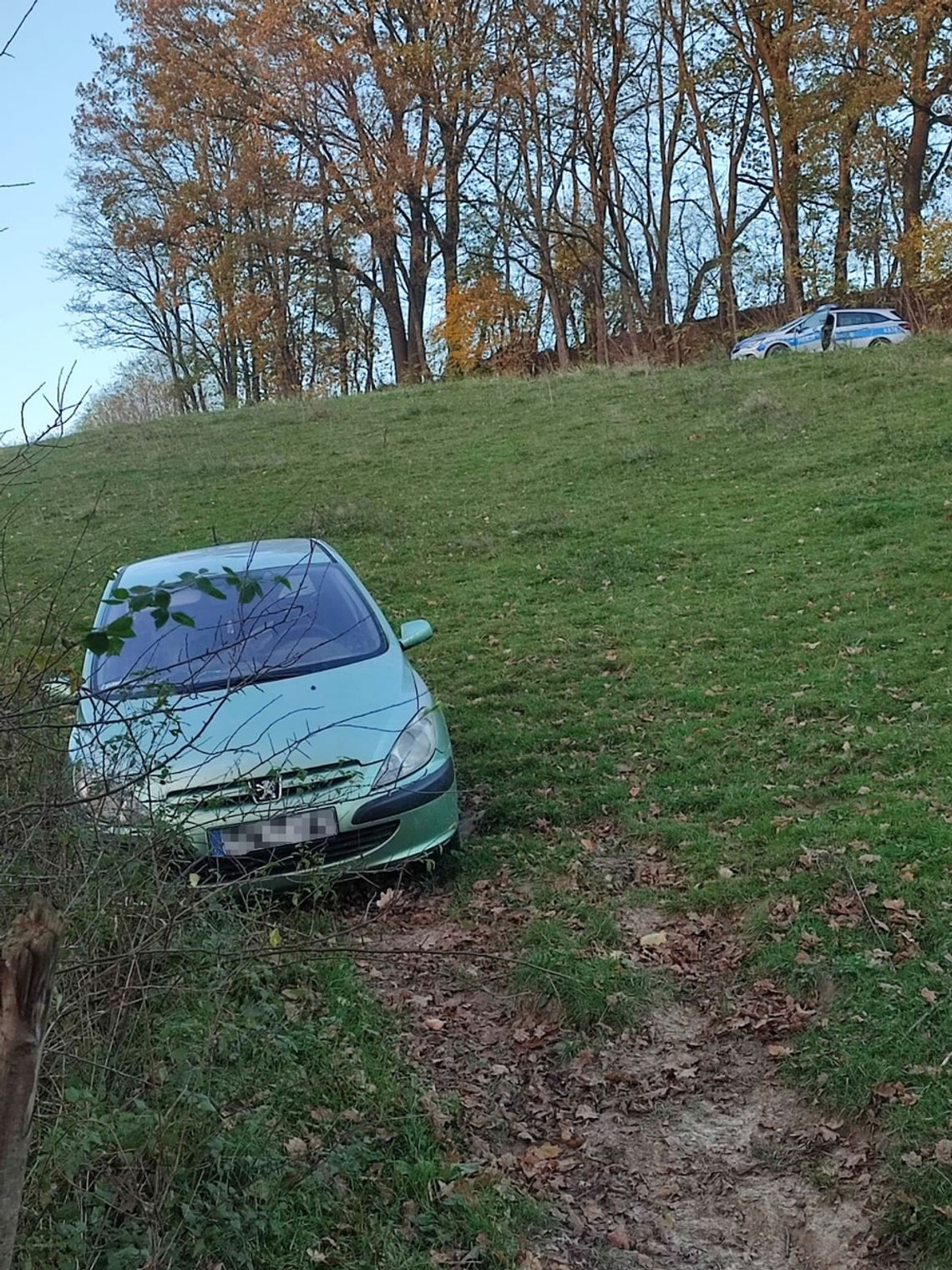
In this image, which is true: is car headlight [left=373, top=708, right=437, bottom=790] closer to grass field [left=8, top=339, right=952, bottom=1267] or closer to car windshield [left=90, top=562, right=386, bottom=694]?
car windshield [left=90, top=562, right=386, bottom=694]

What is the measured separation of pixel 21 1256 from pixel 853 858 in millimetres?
3372

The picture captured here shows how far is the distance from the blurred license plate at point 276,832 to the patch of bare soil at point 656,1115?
19.6 inches

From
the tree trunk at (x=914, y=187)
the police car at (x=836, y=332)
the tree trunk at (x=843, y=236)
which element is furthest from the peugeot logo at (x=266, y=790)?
the tree trunk at (x=843, y=236)

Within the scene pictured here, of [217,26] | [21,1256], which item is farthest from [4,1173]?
[217,26]

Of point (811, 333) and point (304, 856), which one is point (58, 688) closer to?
point (304, 856)

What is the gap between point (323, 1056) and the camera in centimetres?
316

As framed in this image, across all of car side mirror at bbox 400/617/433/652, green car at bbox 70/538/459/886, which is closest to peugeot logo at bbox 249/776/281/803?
green car at bbox 70/538/459/886

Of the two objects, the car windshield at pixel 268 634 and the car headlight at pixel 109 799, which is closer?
the car headlight at pixel 109 799

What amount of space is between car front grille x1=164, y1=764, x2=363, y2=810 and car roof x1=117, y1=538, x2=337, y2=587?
140 centimetres

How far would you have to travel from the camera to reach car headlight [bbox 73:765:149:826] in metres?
2.88

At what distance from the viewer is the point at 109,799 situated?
2.96 m

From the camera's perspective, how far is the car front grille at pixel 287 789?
3573 mm

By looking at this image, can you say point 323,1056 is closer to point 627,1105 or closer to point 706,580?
point 627,1105

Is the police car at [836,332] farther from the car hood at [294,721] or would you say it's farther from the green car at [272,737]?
the car hood at [294,721]
